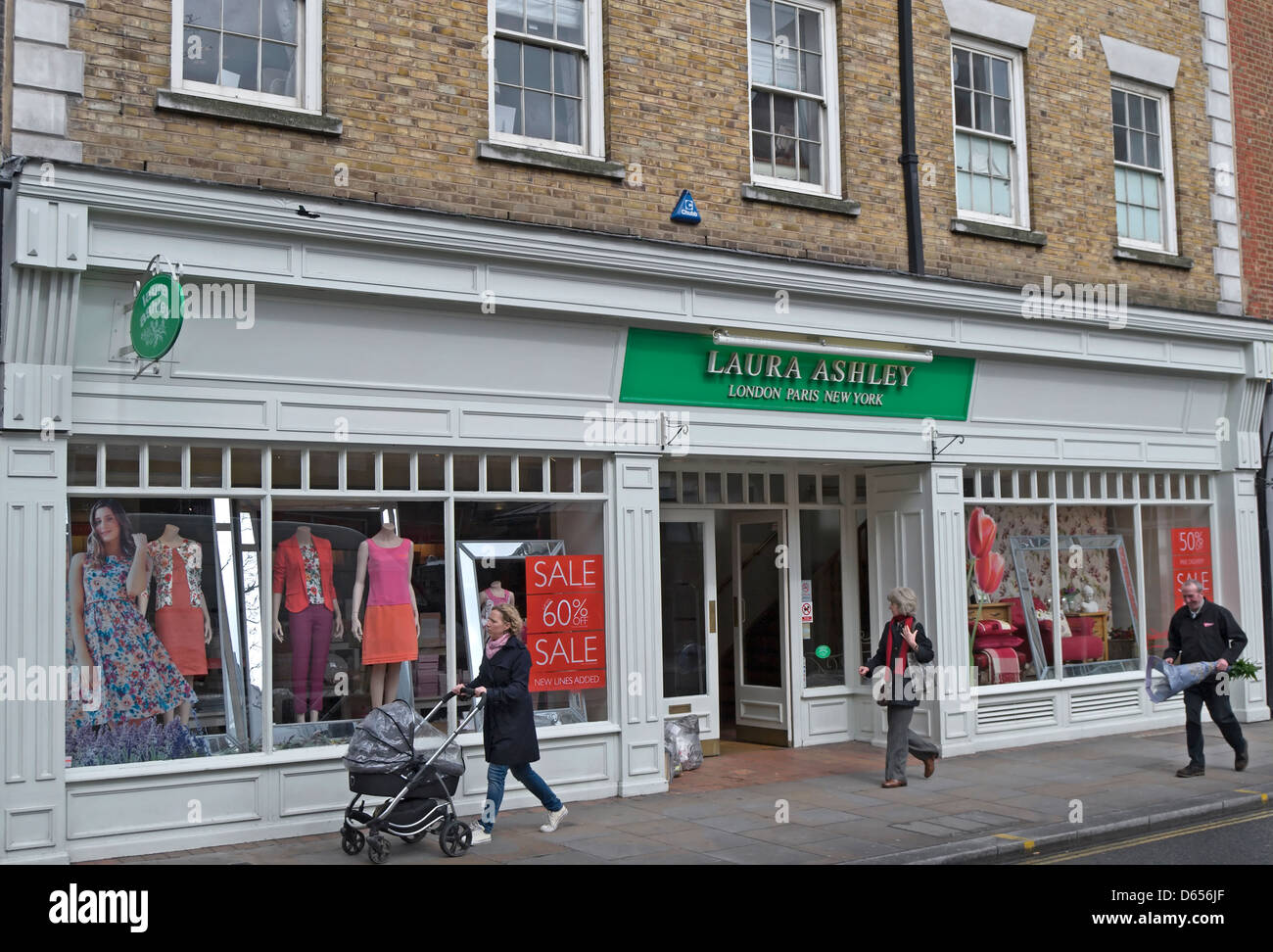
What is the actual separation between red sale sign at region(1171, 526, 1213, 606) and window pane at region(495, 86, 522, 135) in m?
9.81

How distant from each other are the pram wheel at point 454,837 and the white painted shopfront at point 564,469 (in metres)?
1.30

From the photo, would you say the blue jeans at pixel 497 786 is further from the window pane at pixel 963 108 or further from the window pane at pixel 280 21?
the window pane at pixel 963 108

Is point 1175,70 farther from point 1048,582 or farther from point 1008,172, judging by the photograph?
point 1048,582

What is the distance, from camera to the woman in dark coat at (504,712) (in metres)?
8.81

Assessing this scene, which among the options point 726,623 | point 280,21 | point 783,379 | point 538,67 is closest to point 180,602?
point 280,21

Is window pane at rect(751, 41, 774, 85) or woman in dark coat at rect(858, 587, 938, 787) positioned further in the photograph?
window pane at rect(751, 41, 774, 85)

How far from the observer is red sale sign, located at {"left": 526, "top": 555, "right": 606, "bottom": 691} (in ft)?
34.7

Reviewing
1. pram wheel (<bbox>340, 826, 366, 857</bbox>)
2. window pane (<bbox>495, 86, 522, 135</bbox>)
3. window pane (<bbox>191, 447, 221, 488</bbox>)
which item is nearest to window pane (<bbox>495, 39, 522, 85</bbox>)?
window pane (<bbox>495, 86, 522, 135</bbox>)

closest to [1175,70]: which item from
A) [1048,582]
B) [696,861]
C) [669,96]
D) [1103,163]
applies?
[1103,163]

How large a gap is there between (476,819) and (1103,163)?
1038 cm

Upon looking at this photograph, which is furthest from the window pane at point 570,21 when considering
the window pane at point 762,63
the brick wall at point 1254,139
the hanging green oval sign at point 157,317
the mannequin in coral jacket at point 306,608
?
the brick wall at point 1254,139

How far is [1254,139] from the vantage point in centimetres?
1602

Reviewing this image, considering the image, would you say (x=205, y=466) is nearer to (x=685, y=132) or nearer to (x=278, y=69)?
(x=278, y=69)

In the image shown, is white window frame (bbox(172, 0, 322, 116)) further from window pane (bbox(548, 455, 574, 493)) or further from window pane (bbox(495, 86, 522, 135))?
window pane (bbox(548, 455, 574, 493))
